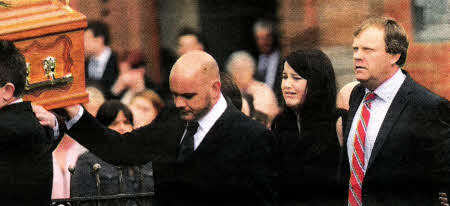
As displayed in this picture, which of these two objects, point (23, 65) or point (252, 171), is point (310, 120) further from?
point (23, 65)

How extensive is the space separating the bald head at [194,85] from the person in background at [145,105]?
133 cm

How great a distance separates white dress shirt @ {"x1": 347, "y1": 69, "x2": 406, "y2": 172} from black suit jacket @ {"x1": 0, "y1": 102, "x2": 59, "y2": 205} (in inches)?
36.1

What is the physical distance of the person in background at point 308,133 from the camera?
3.20 m

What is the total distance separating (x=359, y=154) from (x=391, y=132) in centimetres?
12

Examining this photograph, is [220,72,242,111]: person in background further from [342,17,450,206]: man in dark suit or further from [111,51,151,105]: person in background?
[111,51,151,105]: person in background

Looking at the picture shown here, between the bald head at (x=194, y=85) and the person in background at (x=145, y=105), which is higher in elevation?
the bald head at (x=194, y=85)

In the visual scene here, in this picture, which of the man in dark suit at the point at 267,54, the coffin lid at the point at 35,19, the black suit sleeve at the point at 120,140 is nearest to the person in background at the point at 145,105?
the man in dark suit at the point at 267,54

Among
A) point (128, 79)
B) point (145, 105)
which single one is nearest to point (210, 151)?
point (145, 105)

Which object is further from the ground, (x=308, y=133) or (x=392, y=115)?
(x=392, y=115)

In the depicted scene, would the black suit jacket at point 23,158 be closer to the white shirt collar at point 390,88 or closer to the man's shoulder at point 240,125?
the man's shoulder at point 240,125

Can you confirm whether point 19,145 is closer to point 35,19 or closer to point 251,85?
point 35,19

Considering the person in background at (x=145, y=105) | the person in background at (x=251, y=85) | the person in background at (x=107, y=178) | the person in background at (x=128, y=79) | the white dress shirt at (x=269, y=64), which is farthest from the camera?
the person in background at (x=128, y=79)

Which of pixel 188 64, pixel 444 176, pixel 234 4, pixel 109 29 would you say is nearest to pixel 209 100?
pixel 188 64

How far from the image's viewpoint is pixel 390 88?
300cm
